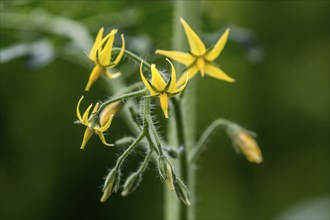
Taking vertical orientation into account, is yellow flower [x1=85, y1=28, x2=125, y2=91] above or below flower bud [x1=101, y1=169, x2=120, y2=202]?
above

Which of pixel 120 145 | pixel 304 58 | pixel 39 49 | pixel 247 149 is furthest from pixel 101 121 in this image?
pixel 304 58

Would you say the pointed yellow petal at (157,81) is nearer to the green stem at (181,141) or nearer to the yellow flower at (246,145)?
the green stem at (181,141)

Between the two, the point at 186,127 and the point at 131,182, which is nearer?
the point at 131,182

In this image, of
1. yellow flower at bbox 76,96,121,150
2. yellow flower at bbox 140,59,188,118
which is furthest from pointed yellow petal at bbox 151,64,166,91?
yellow flower at bbox 76,96,121,150

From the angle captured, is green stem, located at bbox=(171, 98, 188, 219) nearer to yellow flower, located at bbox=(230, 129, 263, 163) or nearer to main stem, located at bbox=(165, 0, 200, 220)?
main stem, located at bbox=(165, 0, 200, 220)

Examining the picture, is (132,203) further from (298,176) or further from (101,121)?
(101,121)

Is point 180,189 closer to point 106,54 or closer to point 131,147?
point 131,147

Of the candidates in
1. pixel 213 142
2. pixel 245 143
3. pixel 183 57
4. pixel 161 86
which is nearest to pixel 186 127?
pixel 245 143
